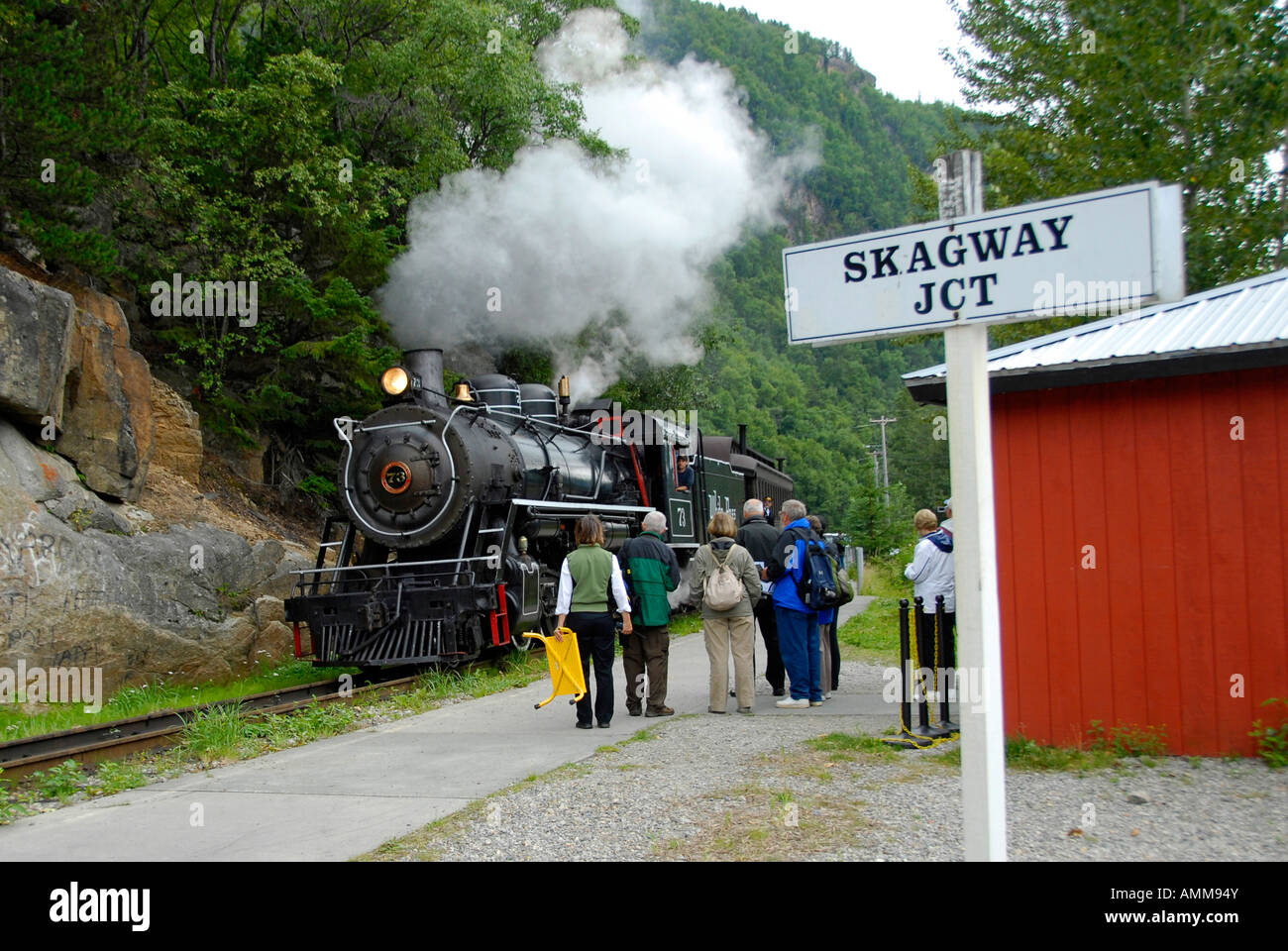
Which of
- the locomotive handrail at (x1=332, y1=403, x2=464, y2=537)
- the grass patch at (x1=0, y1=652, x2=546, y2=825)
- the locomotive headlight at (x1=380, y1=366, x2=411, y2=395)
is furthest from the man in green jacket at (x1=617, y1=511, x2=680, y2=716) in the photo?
the locomotive headlight at (x1=380, y1=366, x2=411, y2=395)

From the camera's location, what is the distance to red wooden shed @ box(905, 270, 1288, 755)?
595 centimetres

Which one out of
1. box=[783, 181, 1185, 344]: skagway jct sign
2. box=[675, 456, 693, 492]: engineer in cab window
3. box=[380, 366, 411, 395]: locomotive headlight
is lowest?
box=[783, 181, 1185, 344]: skagway jct sign

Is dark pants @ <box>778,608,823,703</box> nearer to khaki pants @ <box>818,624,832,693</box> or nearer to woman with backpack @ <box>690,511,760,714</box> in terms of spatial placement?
woman with backpack @ <box>690,511,760,714</box>

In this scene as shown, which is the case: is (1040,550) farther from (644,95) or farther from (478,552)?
(644,95)

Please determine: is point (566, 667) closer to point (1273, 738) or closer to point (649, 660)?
point (649, 660)

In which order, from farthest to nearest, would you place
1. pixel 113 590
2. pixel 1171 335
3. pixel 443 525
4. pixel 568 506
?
pixel 568 506, pixel 443 525, pixel 113 590, pixel 1171 335

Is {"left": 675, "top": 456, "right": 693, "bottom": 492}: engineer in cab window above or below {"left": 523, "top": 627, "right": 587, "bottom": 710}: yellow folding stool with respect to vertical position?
above

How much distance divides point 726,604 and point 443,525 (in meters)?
3.97

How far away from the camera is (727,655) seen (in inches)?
333

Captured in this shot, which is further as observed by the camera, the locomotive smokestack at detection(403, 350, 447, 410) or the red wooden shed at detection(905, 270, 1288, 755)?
→ the locomotive smokestack at detection(403, 350, 447, 410)

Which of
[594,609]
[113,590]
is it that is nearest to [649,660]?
[594,609]

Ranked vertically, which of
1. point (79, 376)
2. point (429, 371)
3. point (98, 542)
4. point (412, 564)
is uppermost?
point (79, 376)

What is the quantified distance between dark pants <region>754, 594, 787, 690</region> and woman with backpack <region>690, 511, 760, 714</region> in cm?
87

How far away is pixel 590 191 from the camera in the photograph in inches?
761
